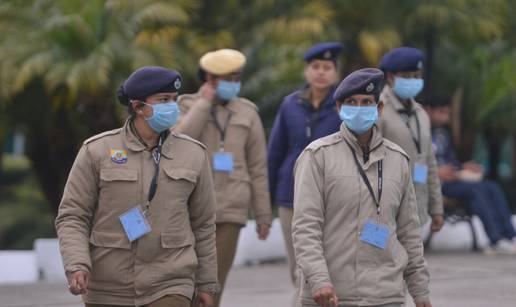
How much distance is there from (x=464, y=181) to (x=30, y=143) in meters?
Result: 9.71

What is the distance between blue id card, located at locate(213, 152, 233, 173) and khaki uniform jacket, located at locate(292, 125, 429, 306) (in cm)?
262

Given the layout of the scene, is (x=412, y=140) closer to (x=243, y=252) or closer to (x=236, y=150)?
(x=236, y=150)

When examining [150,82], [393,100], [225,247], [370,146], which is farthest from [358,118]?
[393,100]

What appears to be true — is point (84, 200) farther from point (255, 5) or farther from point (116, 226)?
point (255, 5)

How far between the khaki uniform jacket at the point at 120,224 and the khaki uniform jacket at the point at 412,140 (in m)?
2.79

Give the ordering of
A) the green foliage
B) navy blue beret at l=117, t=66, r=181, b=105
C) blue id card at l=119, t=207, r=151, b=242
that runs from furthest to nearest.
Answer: the green foliage
navy blue beret at l=117, t=66, r=181, b=105
blue id card at l=119, t=207, r=151, b=242

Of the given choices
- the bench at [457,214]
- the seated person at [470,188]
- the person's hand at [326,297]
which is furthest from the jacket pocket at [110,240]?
the bench at [457,214]

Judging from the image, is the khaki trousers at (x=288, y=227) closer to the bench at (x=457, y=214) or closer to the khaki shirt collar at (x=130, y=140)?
the khaki shirt collar at (x=130, y=140)

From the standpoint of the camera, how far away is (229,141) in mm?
8516

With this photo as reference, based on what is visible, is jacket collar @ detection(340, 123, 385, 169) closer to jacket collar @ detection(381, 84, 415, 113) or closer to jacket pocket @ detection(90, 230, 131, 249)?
jacket pocket @ detection(90, 230, 131, 249)

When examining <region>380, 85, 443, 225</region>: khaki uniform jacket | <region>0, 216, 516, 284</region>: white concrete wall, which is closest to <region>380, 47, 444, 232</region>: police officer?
<region>380, 85, 443, 225</region>: khaki uniform jacket

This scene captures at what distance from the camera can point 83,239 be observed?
5.70 meters

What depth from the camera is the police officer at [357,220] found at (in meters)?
5.61

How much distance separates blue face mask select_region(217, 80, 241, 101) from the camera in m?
8.47
